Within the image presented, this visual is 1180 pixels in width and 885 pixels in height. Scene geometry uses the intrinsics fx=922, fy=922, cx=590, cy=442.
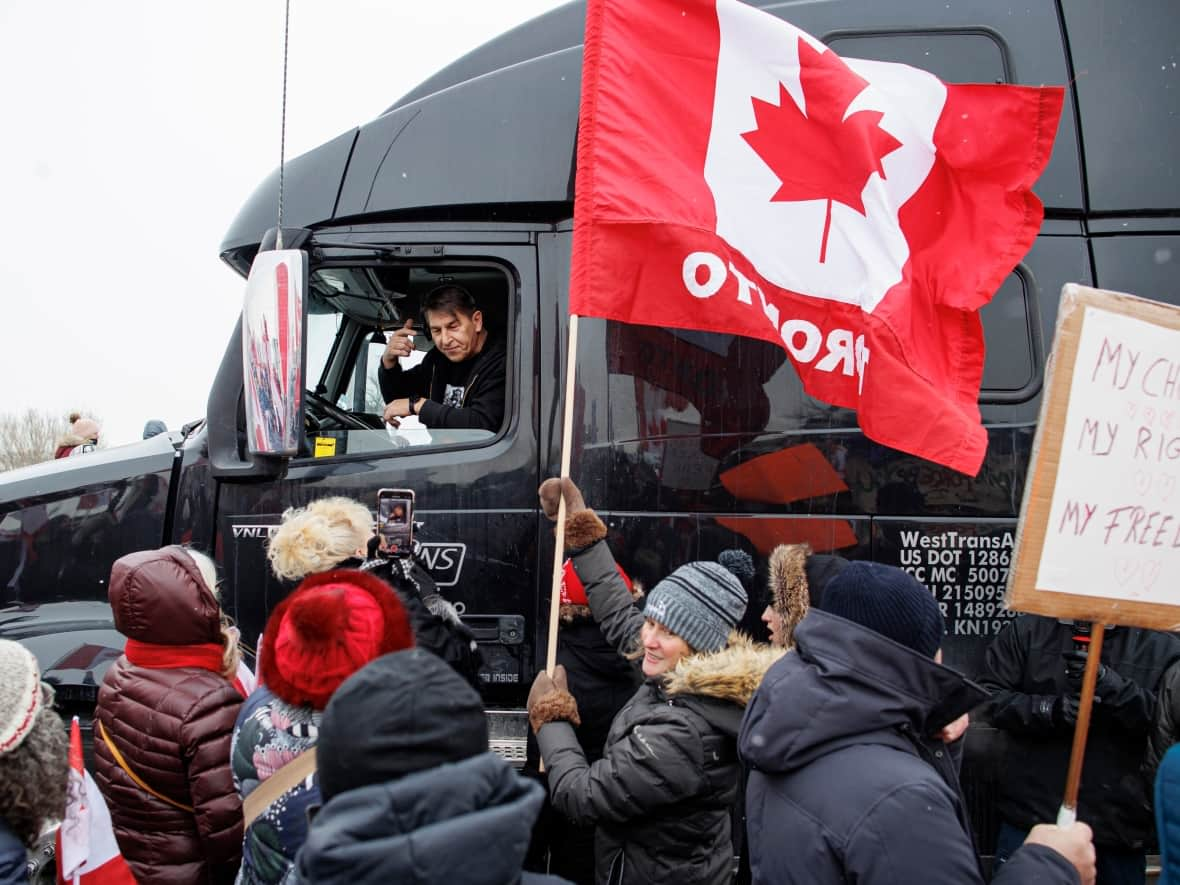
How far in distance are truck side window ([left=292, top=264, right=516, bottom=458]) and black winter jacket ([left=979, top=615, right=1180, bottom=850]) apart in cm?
202

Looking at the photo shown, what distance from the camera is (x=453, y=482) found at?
3512 millimetres

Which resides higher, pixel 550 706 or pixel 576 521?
pixel 576 521

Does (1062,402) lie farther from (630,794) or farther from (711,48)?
(711,48)

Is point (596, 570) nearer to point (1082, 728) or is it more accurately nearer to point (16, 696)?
point (1082, 728)

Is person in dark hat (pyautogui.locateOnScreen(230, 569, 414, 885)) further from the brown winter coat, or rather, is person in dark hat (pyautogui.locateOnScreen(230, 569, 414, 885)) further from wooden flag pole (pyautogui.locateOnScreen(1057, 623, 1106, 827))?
wooden flag pole (pyautogui.locateOnScreen(1057, 623, 1106, 827))

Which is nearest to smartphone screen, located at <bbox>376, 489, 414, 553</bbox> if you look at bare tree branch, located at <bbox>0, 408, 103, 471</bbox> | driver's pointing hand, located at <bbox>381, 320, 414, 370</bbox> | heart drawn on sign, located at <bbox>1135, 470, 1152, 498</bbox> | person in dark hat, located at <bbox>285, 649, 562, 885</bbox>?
driver's pointing hand, located at <bbox>381, 320, 414, 370</bbox>

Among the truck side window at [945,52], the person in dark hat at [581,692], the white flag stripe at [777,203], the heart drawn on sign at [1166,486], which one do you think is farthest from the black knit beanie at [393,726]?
the truck side window at [945,52]

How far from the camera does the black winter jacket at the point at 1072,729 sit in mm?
2828

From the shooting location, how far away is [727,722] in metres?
2.21

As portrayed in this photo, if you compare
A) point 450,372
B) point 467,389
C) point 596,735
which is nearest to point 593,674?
point 596,735

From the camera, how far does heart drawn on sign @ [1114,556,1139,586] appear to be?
2.09 metres

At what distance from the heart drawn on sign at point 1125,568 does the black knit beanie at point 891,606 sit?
2.01 feet

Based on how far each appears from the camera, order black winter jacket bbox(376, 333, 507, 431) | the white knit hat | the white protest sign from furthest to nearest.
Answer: black winter jacket bbox(376, 333, 507, 431)
the white protest sign
the white knit hat

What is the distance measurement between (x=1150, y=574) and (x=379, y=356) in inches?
117
